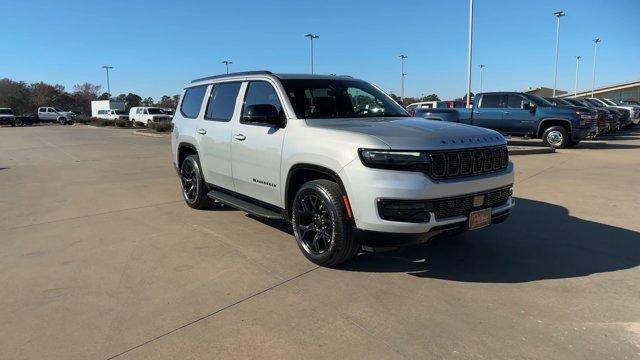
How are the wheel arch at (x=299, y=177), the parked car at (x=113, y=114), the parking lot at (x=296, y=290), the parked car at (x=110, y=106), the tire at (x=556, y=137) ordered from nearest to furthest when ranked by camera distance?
the parking lot at (x=296, y=290), the wheel arch at (x=299, y=177), the tire at (x=556, y=137), the parked car at (x=113, y=114), the parked car at (x=110, y=106)

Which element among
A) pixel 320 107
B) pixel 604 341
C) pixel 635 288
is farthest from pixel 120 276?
pixel 635 288

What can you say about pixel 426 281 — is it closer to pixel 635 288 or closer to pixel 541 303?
pixel 541 303

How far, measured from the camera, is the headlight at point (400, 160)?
397cm

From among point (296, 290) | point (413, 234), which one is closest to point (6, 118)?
point (296, 290)

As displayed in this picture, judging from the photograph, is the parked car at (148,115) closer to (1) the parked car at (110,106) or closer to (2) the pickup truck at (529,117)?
(1) the parked car at (110,106)

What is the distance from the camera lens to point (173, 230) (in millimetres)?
6121

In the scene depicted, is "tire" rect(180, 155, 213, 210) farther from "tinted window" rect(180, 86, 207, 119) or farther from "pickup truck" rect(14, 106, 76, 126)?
→ "pickup truck" rect(14, 106, 76, 126)

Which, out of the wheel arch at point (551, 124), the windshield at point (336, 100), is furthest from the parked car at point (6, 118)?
the windshield at point (336, 100)

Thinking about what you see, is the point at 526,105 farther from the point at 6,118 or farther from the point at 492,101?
the point at 6,118

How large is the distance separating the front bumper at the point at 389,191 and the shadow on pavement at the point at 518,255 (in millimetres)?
729

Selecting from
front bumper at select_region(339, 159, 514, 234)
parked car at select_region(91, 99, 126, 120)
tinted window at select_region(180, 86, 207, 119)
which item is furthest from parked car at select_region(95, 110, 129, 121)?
front bumper at select_region(339, 159, 514, 234)

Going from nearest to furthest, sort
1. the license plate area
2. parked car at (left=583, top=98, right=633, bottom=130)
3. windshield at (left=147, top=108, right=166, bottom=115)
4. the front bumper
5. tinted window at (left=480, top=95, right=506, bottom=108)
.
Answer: the front bumper < the license plate area < tinted window at (left=480, top=95, right=506, bottom=108) < parked car at (left=583, top=98, right=633, bottom=130) < windshield at (left=147, top=108, right=166, bottom=115)

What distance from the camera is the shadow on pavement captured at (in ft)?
15.0

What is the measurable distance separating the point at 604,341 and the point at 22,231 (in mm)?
6396
